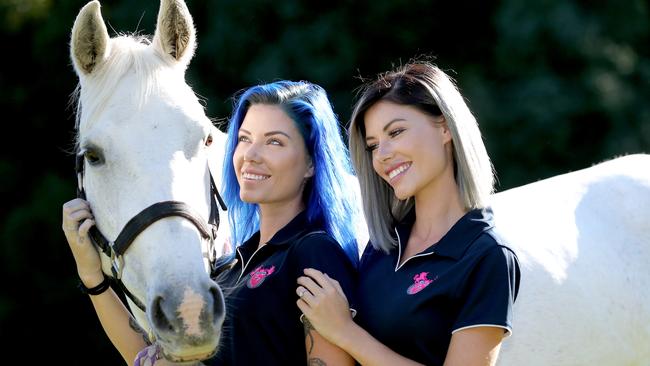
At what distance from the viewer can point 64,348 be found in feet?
30.0

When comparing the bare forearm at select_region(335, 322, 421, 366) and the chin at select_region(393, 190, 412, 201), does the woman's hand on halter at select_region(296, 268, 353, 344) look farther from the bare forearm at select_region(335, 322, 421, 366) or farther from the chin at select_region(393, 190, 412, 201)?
the chin at select_region(393, 190, 412, 201)

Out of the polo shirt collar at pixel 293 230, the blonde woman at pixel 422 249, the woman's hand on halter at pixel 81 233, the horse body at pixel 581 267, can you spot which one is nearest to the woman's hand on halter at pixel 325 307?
the blonde woman at pixel 422 249

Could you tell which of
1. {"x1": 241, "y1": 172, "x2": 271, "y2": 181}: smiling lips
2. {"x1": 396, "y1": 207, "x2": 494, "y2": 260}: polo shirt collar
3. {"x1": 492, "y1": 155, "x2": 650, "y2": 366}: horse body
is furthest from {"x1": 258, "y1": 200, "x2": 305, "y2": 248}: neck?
{"x1": 492, "y1": 155, "x2": 650, "y2": 366}: horse body

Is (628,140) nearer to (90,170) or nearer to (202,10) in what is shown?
(202,10)

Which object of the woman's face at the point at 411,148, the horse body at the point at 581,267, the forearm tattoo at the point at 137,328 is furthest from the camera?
the horse body at the point at 581,267

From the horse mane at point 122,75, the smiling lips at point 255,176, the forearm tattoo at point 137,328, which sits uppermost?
the horse mane at point 122,75

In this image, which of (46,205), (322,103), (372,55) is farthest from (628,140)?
(322,103)

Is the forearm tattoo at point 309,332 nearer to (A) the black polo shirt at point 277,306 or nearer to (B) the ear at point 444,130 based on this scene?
(A) the black polo shirt at point 277,306

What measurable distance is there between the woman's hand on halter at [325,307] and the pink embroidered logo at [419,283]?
0.17 metres

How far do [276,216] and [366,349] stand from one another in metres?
0.56

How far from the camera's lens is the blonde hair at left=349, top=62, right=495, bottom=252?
2.38 m

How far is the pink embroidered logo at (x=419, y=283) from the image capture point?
231cm

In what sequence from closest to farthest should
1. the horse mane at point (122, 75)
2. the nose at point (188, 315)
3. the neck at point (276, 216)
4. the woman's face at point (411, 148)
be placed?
the nose at point (188, 315) → the woman's face at point (411, 148) → the horse mane at point (122, 75) → the neck at point (276, 216)

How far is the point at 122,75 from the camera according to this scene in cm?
255
